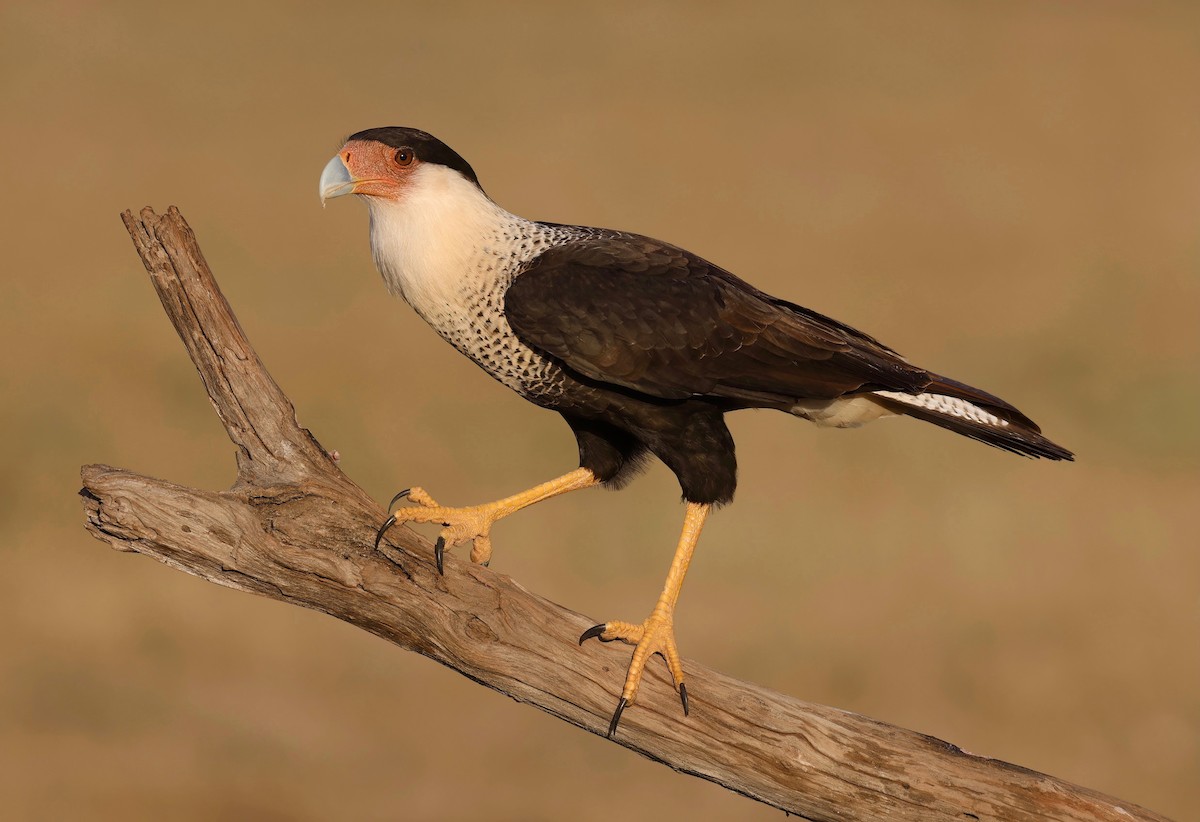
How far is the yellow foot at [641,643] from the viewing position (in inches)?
167

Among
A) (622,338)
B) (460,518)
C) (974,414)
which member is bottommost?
(460,518)

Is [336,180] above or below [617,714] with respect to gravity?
above

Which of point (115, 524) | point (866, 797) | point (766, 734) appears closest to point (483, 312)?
point (115, 524)

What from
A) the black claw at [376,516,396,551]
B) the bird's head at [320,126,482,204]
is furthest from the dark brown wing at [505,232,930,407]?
the black claw at [376,516,396,551]

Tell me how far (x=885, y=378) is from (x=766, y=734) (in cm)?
125

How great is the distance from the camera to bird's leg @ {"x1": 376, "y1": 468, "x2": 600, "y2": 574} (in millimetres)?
4348

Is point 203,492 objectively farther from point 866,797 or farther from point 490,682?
point 866,797

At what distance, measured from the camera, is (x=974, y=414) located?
14.4 feet

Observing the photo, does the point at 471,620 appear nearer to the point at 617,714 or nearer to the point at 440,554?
the point at 440,554

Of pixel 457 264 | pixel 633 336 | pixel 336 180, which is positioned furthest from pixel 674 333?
pixel 336 180

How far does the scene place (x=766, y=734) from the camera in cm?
429

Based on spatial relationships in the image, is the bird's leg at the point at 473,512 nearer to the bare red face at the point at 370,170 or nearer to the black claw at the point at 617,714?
the black claw at the point at 617,714

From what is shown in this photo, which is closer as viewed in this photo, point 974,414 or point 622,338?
point 622,338

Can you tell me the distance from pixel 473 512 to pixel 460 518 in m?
0.05
